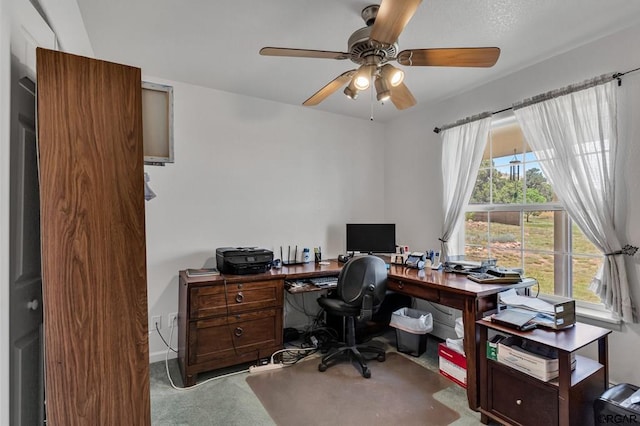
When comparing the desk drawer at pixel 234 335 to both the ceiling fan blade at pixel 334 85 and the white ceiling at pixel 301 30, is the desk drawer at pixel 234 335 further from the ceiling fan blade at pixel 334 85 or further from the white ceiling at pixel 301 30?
the white ceiling at pixel 301 30

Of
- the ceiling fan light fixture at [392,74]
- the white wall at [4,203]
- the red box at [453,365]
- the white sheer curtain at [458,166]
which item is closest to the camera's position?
the white wall at [4,203]

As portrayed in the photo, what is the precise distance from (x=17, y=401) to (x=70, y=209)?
2.29 ft

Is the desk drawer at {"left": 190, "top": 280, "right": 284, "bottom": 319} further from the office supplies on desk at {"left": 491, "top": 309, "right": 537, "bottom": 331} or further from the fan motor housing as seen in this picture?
the fan motor housing

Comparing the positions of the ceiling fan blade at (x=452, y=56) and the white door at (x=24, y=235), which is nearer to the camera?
the white door at (x=24, y=235)

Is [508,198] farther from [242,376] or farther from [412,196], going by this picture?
[242,376]

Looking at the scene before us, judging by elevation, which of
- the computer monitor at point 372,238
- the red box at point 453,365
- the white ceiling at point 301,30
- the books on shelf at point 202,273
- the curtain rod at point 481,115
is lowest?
the red box at point 453,365

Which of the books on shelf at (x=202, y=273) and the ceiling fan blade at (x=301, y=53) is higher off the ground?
the ceiling fan blade at (x=301, y=53)

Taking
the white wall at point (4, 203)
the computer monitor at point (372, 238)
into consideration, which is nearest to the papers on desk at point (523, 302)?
the computer monitor at point (372, 238)

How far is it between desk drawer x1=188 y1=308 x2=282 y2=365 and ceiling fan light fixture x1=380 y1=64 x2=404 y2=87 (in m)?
1.95

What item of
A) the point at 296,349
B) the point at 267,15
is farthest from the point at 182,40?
the point at 296,349

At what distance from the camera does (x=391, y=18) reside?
1.32 meters

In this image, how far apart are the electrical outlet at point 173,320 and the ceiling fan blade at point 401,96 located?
256 centimetres

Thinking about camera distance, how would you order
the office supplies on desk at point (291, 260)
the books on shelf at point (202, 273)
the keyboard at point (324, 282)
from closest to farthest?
the books on shelf at point (202, 273), the keyboard at point (324, 282), the office supplies on desk at point (291, 260)

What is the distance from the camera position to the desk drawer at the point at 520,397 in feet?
5.41
